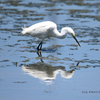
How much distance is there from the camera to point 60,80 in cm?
824

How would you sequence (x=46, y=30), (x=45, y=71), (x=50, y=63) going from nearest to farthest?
1. (x=45, y=71)
2. (x=50, y=63)
3. (x=46, y=30)

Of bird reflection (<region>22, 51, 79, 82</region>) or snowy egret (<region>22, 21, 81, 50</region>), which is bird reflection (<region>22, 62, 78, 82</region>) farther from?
snowy egret (<region>22, 21, 81, 50</region>)

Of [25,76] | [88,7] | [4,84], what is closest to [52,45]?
[25,76]

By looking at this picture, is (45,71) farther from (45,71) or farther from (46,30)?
→ (46,30)

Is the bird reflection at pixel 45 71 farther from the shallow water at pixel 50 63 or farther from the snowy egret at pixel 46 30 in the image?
the snowy egret at pixel 46 30

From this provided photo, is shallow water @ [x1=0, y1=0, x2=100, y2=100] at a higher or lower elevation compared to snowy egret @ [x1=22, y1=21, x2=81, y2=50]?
lower

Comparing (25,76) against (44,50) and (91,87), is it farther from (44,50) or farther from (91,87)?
(44,50)

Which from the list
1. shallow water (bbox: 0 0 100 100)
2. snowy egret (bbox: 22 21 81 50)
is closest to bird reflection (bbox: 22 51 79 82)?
shallow water (bbox: 0 0 100 100)

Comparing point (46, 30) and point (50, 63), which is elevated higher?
point (46, 30)

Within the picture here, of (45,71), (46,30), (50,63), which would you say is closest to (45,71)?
(45,71)

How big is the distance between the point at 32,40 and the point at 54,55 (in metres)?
2.51

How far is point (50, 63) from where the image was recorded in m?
9.84

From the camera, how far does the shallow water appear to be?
7.42 metres

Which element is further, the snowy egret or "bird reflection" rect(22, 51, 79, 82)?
the snowy egret
